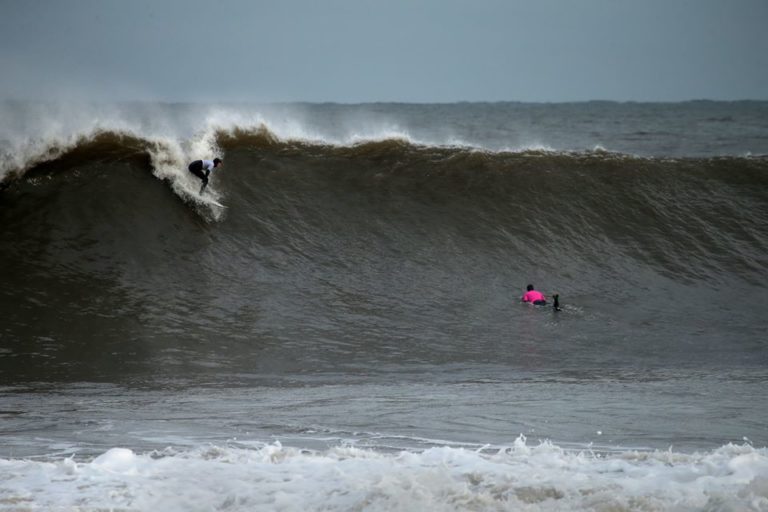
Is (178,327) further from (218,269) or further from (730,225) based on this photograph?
(730,225)

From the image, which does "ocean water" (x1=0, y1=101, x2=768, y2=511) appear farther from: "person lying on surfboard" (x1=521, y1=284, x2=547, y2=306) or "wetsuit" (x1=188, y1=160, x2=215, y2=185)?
"wetsuit" (x1=188, y1=160, x2=215, y2=185)

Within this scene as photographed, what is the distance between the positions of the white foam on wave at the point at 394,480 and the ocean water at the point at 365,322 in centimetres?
2

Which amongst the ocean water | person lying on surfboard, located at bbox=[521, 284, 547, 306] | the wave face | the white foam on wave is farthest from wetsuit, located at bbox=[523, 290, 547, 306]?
the white foam on wave

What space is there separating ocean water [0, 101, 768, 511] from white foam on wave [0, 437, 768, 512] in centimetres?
2

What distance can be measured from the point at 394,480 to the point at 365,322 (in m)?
5.94

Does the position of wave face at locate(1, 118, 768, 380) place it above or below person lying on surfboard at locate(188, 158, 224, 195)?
below

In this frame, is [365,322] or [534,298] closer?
[365,322]

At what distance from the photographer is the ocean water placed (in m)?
4.88

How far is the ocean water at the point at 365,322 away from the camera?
4.88 meters

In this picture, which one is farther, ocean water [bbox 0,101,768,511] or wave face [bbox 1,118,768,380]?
wave face [bbox 1,118,768,380]

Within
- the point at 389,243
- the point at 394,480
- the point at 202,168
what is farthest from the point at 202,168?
the point at 394,480

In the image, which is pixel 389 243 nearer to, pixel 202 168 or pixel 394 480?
pixel 202 168

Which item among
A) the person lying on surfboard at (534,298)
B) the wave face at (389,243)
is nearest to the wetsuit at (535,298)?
the person lying on surfboard at (534,298)

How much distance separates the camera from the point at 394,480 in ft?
15.2
